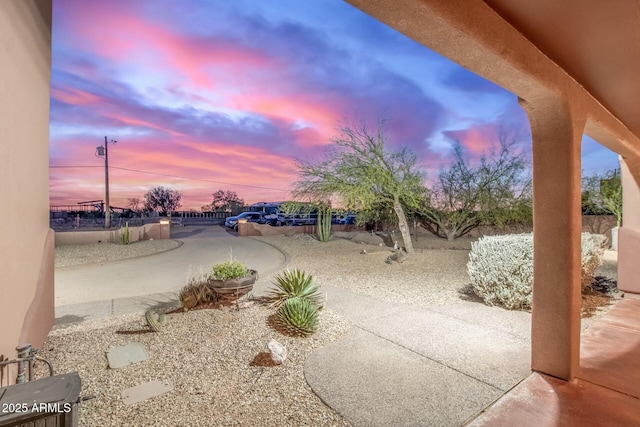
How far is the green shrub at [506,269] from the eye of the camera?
→ 200 inches

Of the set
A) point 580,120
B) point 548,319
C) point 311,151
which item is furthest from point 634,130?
point 311,151

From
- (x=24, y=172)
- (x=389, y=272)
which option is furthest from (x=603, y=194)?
(x=24, y=172)

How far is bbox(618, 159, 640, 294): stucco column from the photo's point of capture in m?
5.84

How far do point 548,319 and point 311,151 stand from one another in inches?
386

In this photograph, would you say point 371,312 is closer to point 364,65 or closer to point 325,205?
point 325,205

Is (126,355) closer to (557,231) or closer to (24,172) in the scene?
(24,172)

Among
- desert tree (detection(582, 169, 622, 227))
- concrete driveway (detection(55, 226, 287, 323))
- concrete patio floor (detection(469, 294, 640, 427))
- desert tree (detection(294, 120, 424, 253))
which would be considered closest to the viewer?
concrete patio floor (detection(469, 294, 640, 427))

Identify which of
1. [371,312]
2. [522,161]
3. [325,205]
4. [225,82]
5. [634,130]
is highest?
[225,82]

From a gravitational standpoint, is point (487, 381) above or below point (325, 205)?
below

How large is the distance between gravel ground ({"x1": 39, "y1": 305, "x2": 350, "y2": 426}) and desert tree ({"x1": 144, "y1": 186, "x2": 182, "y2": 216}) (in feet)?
137

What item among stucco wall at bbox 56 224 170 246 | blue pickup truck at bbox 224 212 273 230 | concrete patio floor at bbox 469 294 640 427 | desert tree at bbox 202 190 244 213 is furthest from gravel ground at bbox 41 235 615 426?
desert tree at bbox 202 190 244 213

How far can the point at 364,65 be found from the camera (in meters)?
14.1

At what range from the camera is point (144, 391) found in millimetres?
2861

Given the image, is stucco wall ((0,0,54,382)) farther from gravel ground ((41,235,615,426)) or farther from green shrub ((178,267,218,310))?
green shrub ((178,267,218,310))
